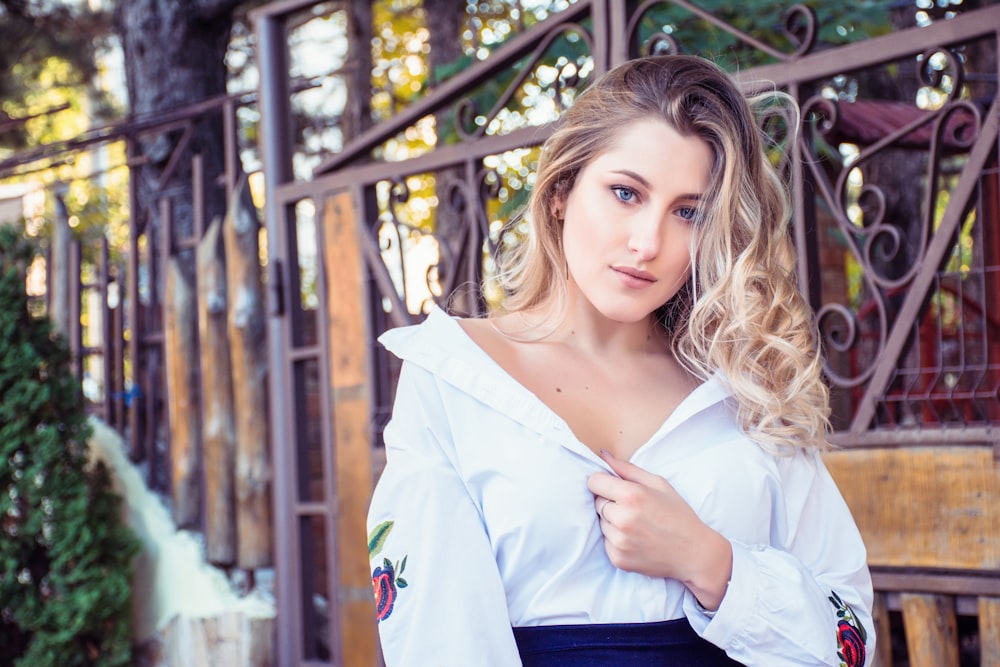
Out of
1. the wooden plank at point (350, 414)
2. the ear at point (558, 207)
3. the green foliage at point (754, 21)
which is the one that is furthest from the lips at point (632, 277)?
the green foliage at point (754, 21)

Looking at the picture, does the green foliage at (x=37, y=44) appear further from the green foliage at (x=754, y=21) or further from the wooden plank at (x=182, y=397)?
the green foliage at (x=754, y=21)

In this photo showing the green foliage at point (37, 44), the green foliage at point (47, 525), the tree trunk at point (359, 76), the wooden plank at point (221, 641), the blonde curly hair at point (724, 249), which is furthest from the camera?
the green foliage at point (37, 44)

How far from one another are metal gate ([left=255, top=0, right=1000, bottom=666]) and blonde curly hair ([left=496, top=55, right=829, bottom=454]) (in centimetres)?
60

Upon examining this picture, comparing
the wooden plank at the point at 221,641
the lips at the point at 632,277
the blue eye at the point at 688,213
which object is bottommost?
the wooden plank at the point at 221,641

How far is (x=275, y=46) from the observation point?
4559mm

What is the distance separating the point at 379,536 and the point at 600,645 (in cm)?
37

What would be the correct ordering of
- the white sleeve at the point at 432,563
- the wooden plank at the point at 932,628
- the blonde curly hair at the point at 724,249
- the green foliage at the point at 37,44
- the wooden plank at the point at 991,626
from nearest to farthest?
the white sleeve at the point at 432,563, the blonde curly hair at the point at 724,249, the wooden plank at the point at 991,626, the wooden plank at the point at 932,628, the green foliage at the point at 37,44

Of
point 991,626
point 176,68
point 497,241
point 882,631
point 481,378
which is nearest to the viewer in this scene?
point 481,378

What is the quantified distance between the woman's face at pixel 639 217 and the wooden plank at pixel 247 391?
311 cm

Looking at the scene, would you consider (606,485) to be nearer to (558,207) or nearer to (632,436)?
(632,436)

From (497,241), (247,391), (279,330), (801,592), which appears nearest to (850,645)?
(801,592)

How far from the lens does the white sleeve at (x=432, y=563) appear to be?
163 centimetres

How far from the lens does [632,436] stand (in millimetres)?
1902

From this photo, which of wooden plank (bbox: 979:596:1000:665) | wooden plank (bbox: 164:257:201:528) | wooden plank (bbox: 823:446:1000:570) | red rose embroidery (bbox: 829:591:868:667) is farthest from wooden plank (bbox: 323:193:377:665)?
red rose embroidery (bbox: 829:591:868:667)
